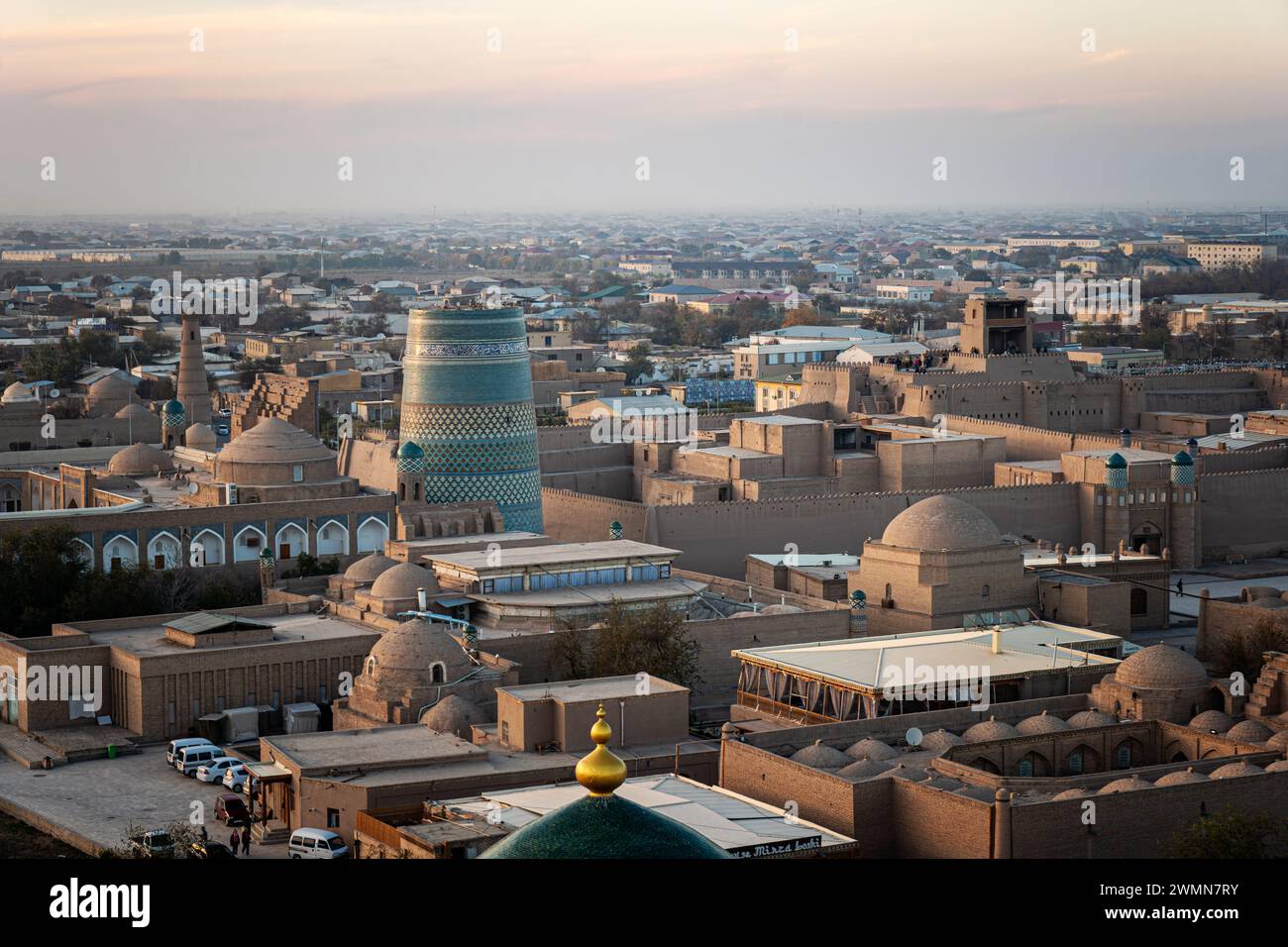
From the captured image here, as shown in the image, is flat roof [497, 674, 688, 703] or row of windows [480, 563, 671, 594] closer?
flat roof [497, 674, 688, 703]

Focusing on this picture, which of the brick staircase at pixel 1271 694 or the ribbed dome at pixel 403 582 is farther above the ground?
the ribbed dome at pixel 403 582

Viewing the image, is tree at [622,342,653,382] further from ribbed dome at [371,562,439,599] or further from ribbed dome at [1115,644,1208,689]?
ribbed dome at [1115,644,1208,689]

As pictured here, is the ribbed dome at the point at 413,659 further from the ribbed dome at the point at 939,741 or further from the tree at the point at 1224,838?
the tree at the point at 1224,838

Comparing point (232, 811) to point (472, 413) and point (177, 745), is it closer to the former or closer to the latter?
point (177, 745)

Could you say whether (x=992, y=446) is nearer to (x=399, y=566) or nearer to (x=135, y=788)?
(x=399, y=566)

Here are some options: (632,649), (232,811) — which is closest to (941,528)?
(632,649)

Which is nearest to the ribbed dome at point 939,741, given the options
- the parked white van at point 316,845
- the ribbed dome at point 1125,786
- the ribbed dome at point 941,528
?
the ribbed dome at point 1125,786

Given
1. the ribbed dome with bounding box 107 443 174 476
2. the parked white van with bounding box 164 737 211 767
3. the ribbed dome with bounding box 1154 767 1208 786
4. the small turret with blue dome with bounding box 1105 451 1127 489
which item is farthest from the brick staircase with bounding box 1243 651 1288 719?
the ribbed dome with bounding box 107 443 174 476
